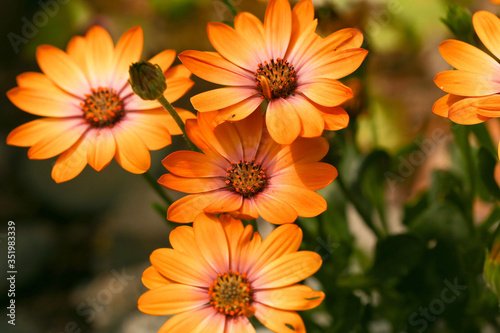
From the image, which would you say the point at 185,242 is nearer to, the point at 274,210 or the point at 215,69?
the point at 274,210

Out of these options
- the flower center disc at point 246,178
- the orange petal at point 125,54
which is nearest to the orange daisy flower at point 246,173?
the flower center disc at point 246,178

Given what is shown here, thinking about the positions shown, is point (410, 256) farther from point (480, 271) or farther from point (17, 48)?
point (17, 48)

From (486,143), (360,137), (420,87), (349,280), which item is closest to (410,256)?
(349,280)

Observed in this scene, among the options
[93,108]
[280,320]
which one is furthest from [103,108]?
[280,320]

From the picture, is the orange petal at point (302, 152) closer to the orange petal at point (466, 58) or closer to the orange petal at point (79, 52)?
the orange petal at point (466, 58)

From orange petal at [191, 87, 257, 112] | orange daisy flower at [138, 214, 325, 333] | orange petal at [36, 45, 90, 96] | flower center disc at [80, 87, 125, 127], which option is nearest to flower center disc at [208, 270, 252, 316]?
orange daisy flower at [138, 214, 325, 333]

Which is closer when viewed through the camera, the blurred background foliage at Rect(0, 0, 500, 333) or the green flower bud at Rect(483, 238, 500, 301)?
the green flower bud at Rect(483, 238, 500, 301)

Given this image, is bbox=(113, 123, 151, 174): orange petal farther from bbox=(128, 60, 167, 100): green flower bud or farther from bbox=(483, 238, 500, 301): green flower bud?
bbox=(483, 238, 500, 301): green flower bud
